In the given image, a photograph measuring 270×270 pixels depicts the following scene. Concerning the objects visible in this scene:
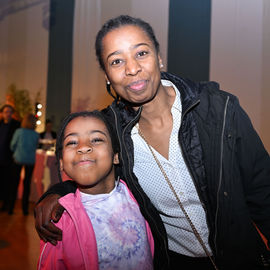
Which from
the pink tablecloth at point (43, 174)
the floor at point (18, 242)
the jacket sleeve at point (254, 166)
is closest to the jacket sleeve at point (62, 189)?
the jacket sleeve at point (254, 166)

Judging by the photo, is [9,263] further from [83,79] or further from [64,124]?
[83,79]

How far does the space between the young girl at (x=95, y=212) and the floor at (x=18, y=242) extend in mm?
2135

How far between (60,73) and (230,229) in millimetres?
6739

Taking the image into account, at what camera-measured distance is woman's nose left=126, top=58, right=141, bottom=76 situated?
1.22 meters

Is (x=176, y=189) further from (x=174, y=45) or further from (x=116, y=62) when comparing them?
(x=174, y=45)

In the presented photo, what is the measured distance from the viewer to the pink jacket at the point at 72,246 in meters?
1.14

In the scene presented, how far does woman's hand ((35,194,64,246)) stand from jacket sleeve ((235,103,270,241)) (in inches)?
31.5

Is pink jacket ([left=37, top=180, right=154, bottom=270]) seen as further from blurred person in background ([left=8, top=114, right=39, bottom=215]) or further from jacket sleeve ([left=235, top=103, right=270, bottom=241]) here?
blurred person in background ([left=8, top=114, right=39, bottom=215])

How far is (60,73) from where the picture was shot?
720cm

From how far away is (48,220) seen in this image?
1136 mm

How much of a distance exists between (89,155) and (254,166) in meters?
0.71

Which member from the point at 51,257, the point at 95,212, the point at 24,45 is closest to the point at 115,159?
the point at 95,212

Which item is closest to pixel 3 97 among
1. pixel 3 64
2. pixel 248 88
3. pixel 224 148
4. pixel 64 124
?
pixel 3 64

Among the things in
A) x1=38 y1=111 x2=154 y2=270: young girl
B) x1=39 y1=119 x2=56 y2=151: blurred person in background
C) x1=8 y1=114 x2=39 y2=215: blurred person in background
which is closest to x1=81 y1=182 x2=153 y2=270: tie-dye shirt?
x1=38 y1=111 x2=154 y2=270: young girl
